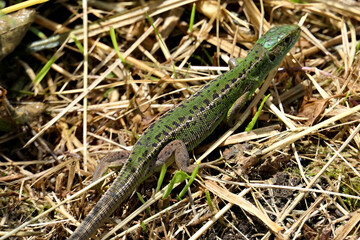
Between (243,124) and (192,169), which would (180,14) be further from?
(192,169)

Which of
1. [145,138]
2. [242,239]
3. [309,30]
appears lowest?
[242,239]

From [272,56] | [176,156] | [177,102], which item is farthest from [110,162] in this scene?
[272,56]

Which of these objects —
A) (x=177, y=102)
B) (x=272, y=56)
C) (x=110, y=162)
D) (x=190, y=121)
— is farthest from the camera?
(x=177, y=102)

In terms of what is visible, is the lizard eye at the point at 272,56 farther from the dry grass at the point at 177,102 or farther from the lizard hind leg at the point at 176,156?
the lizard hind leg at the point at 176,156

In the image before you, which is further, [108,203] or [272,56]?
[272,56]

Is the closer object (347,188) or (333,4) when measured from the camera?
(347,188)

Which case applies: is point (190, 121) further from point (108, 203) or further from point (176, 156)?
point (108, 203)

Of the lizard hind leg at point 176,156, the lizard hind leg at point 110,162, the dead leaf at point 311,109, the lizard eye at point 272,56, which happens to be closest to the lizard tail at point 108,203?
the lizard hind leg at point 110,162

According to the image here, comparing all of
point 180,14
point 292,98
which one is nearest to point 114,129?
point 180,14
